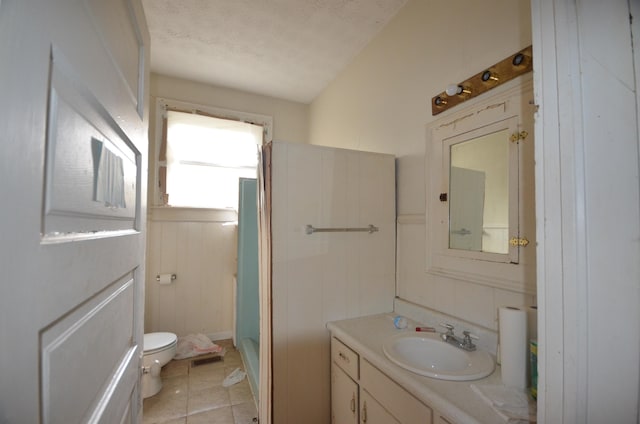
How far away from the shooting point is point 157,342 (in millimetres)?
2258

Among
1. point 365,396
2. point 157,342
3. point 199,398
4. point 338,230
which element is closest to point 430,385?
point 365,396

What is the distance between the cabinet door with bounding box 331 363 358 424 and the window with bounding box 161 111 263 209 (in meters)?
2.07

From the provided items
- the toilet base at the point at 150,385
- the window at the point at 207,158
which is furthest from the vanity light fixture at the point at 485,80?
the toilet base at the point at 150,385

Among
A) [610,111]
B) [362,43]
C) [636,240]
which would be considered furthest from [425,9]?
[636,240]

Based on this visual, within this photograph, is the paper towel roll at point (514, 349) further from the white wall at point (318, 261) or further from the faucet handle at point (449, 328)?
the white wall at point (318, 261)

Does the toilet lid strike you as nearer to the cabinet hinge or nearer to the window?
the window

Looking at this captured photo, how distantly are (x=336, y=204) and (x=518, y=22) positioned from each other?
3.84 feet

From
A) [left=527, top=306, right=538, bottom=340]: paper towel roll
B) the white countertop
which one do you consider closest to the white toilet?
the white countertop

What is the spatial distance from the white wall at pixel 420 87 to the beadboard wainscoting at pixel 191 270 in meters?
1.77

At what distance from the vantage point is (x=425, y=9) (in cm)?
167

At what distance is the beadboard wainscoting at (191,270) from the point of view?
2.79 metres

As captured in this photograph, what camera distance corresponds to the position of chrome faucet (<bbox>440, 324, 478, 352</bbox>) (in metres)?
1.25

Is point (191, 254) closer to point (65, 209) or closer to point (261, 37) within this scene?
point (261, 37)

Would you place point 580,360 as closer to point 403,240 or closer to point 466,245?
point 466,245
